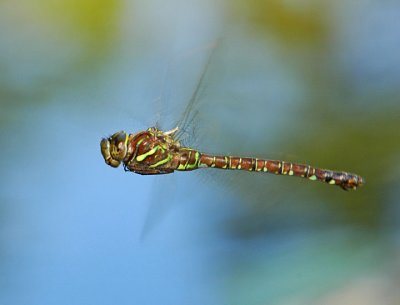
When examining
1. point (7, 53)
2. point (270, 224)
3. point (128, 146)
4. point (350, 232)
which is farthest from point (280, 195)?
point (7, 53)

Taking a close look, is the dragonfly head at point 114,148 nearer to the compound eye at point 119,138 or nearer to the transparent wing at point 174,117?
the compound eye at point 119,138

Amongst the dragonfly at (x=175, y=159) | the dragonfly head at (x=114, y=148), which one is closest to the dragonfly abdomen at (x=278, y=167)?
the dragonfly at (x=175, y=159)

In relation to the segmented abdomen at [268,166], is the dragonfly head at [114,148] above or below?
below

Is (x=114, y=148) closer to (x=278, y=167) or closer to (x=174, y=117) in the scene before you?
Answer: (x=174, y=117)

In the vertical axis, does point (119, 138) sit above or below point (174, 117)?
below

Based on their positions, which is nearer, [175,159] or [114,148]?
[114,148]

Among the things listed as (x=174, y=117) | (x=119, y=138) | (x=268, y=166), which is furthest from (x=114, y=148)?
(x=268, y=166)

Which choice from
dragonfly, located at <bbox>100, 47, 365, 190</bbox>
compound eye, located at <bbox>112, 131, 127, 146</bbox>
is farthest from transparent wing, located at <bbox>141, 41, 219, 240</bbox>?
compound eye, located at <bbox>112, 131, 127, 146</bbox>

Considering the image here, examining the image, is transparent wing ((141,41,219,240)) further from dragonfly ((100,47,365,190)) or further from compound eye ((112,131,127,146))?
compound eye ((112,131,127,146))
